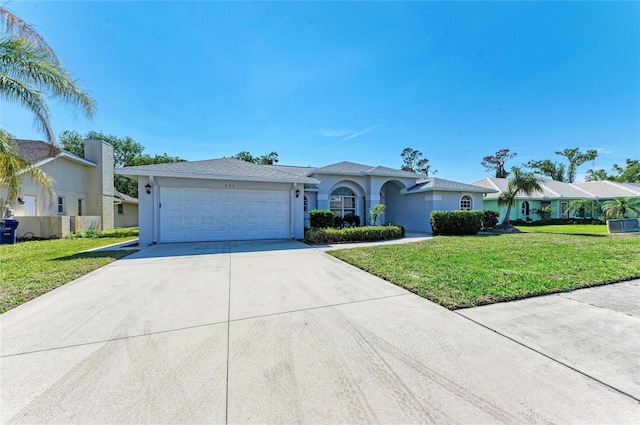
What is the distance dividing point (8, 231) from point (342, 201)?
16501 millimetres

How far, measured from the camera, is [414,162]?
42781mm

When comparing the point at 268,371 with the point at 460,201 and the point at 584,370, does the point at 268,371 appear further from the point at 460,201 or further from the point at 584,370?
the point at 460,201

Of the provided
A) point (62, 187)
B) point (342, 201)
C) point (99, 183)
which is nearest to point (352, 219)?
point (342, 201)

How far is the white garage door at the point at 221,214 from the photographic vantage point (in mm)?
10547

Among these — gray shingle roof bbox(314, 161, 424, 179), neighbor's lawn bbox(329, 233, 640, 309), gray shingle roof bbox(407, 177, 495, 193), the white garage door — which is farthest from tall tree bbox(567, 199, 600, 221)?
the white garage door

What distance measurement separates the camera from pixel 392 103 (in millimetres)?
14414

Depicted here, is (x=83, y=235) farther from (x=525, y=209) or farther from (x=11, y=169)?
(x=525, y=209)

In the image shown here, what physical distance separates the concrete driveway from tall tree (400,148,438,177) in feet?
138

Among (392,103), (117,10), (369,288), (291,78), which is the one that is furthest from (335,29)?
(369,288)

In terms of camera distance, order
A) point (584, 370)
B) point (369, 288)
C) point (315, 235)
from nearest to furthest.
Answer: point (584, 370)
point (369, 288)
point (315, 235)

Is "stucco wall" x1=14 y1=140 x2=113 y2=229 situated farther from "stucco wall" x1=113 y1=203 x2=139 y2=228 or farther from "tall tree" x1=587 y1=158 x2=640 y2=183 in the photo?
"tall tree" x1=587 y1=158 x2=640 y2=183

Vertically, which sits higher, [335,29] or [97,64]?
[335,29]

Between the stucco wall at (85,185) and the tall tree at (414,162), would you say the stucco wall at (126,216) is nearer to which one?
the stucco wall at (85,185)

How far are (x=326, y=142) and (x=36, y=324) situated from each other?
1987cm
